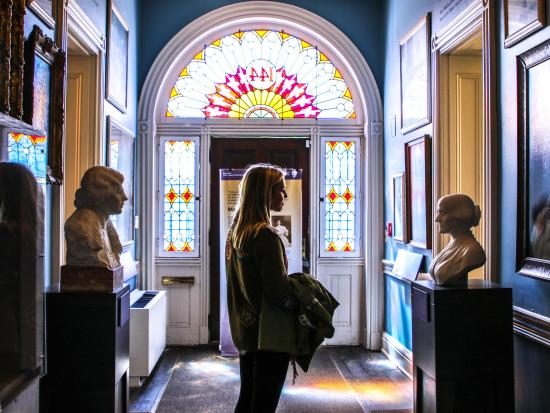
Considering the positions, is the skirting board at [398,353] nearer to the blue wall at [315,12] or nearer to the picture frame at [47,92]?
the blue wall at [315,12]

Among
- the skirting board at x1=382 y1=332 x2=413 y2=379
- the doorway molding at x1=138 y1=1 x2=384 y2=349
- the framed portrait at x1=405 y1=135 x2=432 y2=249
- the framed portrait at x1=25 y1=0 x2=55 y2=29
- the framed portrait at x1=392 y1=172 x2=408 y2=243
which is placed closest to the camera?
the framed portrait at x1=25 y1=0 x2=55 y2=29

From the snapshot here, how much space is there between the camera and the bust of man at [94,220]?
2518 mm

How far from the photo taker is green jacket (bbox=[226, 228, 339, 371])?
2025 millimetres

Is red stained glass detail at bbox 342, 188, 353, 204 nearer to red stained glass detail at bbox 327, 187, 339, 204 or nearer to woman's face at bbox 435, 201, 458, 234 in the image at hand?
red stained glass detail at bbox 327, 187, 339, 204

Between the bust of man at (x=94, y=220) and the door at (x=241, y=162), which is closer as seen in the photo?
the bust of man at (x=94, y=220)

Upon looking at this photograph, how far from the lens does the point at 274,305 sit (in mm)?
2061

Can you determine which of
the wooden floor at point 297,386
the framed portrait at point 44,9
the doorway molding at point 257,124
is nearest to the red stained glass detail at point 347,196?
the doorway molding at point 257,124

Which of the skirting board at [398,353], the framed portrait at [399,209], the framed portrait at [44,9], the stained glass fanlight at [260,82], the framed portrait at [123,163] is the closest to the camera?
the framed portrait at [44,9]

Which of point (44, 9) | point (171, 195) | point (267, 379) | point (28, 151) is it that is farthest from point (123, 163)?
point (267, 379)

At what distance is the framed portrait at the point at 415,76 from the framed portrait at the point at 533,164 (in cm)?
136

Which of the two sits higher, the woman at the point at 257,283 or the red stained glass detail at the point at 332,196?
the red stained glass detail at the point at 332,196

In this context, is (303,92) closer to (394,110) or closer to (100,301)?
(394,110)

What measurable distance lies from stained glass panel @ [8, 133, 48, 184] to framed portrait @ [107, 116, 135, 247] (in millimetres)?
2069

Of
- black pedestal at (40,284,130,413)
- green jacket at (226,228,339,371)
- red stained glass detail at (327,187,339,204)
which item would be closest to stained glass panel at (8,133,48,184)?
black pedestal at (40,284,130,413)
